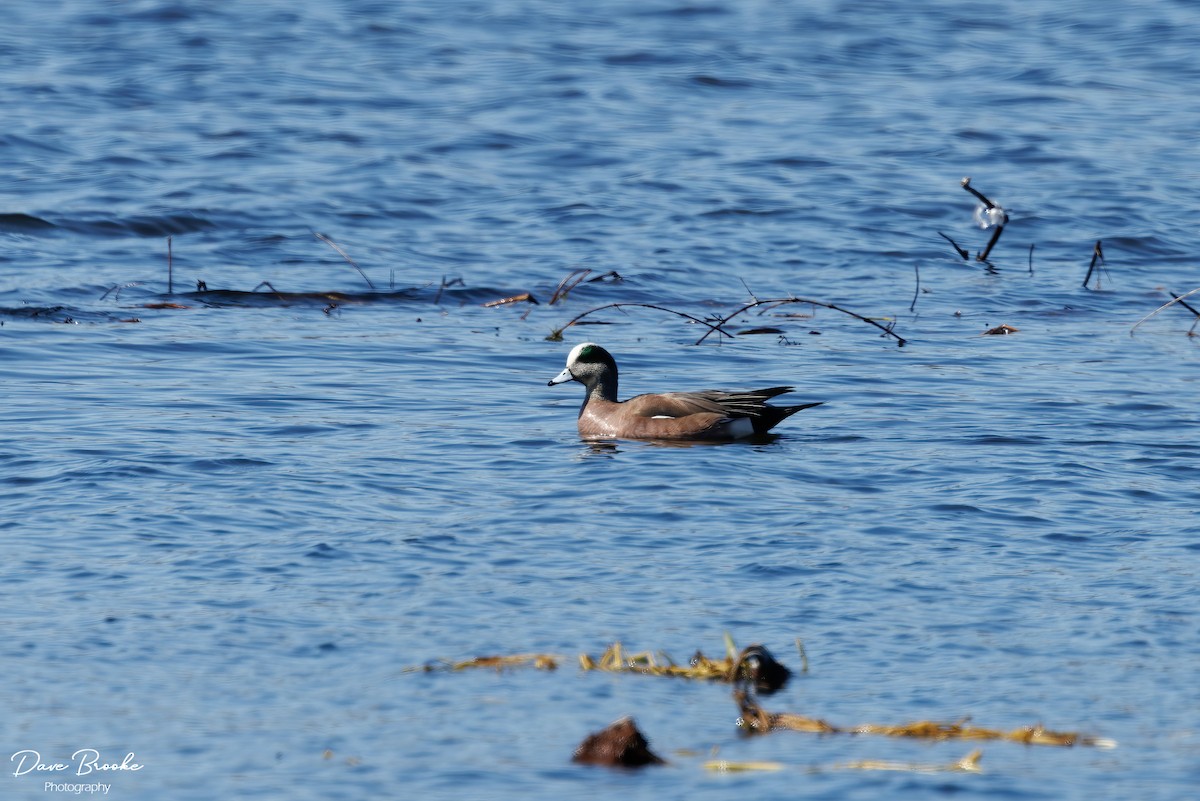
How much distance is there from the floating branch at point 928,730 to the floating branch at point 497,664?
92 cm

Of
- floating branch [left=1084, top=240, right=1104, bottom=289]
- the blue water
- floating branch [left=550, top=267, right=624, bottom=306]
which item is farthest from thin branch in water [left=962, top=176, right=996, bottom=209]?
floating branch [left=550, top=267, right=624, bottom=306]

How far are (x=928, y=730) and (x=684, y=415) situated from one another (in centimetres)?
573

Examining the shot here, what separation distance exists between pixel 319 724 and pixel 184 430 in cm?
529

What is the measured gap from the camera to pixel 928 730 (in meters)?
6.49

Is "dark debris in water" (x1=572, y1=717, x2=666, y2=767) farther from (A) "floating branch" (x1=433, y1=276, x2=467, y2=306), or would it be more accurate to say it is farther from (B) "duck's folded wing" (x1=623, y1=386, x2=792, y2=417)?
(A) "floating branch" (x1=433, y1=276, x2=467, y2=306)

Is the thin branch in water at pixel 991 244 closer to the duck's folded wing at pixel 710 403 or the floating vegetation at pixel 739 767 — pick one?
the duck's folded wing at pixel 710 403

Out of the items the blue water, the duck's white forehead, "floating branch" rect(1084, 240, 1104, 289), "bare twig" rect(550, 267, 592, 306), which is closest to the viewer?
the blue water

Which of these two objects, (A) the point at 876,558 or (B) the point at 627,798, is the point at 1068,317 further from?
(B) the point at 627,798

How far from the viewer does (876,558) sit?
28.6 ft

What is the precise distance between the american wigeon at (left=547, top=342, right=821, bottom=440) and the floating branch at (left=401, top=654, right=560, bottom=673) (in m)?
4.97

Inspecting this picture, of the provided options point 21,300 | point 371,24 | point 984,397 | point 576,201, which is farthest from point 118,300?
point 371,24

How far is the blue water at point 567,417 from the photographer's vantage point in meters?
6.69

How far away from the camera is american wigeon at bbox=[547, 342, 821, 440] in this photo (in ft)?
39.1

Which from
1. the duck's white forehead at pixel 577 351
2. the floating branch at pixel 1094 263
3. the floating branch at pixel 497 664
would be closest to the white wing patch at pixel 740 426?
the duck's white forehead at pixel 577 351
